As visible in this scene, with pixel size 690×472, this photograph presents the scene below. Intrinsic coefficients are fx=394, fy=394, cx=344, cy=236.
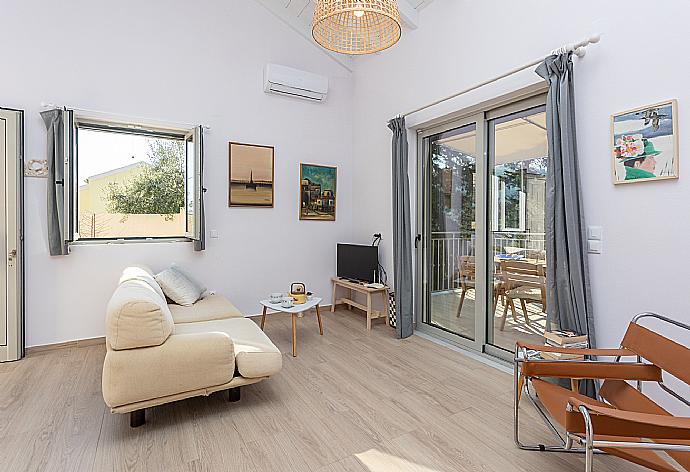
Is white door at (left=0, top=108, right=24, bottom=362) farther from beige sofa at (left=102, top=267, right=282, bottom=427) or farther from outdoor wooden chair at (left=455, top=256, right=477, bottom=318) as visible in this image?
outdoor wooden chair at (left=455, top=256, right=477, bottom=318)

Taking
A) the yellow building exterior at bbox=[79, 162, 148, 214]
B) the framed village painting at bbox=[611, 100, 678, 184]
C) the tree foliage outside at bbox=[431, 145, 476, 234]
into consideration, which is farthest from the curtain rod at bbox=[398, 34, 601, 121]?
the yellow building exterior at bbox=[79, 162, 148, 214]

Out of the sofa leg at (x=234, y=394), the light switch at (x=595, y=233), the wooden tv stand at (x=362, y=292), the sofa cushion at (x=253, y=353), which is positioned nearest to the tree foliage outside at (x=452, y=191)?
the wooden tv stand at (x=362, y=292)

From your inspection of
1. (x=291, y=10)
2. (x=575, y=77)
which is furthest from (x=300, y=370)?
(x=291, y=10)

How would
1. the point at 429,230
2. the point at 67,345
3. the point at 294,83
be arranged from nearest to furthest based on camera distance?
the point at 67,345 < the point at 429,230 < the point at 294,83

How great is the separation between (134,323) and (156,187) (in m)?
2.60

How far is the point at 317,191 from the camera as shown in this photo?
201 inches

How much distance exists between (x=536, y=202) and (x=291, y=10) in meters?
3.66

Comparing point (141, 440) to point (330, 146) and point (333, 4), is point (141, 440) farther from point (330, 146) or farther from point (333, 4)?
point (330, 146)

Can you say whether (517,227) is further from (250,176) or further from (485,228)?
(250,176)

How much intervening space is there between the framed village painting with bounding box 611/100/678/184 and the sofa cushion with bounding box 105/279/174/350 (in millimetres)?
2932

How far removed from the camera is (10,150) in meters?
3.40

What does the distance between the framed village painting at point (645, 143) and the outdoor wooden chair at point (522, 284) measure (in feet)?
3.19

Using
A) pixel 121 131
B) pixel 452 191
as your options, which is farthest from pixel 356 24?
pixel 121 131

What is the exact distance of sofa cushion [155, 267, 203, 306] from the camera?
3734mm
